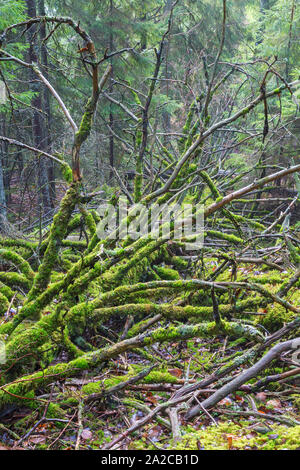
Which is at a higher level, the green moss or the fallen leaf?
the green moss

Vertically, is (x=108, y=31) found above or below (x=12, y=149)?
above

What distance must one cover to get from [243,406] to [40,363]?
5.42 feet

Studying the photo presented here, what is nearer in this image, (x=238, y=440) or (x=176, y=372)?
(x=238, y=440)

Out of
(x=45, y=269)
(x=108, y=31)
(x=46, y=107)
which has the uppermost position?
(x=108, y=31)

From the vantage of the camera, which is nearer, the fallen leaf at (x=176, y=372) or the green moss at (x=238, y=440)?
the green moss at (x=238, y=440)

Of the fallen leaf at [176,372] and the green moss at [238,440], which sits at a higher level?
the green moss at [238,440]

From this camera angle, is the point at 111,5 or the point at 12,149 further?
the point at 12,149

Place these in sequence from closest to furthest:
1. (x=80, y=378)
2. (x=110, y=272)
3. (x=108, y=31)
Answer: (x=80, y=378) < (x=110, y=272) < (x=108, y=31)

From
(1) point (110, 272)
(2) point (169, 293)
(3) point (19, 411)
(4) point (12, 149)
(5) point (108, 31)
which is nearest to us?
(3) point (19, 411)

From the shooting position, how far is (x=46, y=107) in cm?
988

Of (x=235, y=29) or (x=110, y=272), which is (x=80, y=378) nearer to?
(x=110, y=272)

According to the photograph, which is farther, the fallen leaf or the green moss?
→ the fallen leaf

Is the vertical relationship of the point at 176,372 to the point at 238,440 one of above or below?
below

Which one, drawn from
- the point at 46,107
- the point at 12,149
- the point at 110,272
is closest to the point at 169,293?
the point at 110,272
